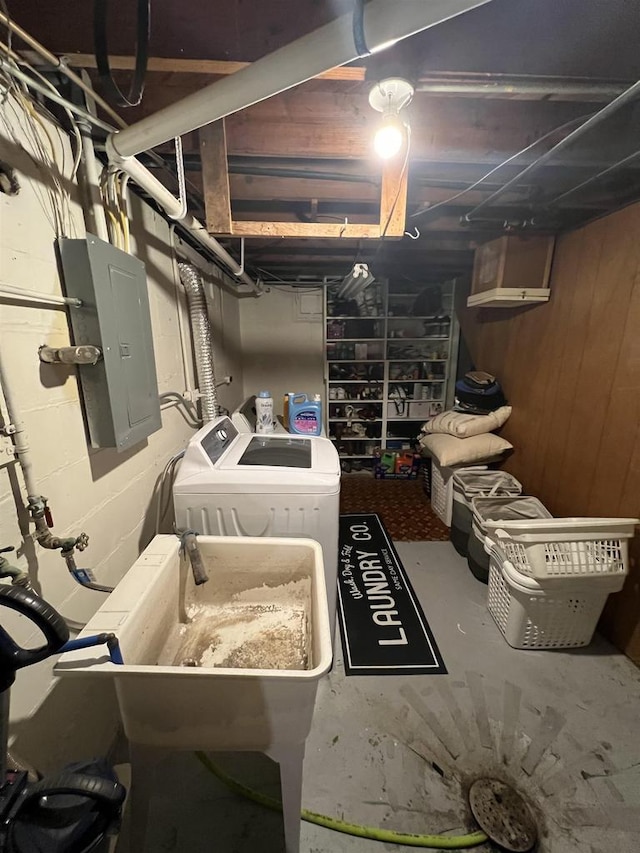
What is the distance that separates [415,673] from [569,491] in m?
1.37

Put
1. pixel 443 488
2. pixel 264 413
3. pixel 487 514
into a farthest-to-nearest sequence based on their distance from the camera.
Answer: pixel 443 488, pixel 264 413, pixel 487 514

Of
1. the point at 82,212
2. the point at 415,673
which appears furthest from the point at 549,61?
the point at 415,673

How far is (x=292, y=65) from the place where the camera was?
646mm

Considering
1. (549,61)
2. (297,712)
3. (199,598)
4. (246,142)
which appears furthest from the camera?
(246,142)

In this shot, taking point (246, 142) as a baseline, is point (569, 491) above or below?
below

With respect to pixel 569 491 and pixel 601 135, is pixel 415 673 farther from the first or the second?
pixel 601 135

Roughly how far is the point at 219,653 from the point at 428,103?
198 centimetres

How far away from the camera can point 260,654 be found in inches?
42.0

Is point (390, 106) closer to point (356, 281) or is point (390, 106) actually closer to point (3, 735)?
point (3, 735)

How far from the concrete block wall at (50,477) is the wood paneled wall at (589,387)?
229 cm

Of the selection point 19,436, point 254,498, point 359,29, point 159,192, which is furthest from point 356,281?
point 19,436

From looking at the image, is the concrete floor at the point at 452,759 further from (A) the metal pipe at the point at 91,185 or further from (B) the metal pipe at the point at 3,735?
(A) the metal pipe at the point at 91,185

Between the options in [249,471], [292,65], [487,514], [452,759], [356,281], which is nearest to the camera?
[292,65]

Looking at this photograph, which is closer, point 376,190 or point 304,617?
point 304,617
